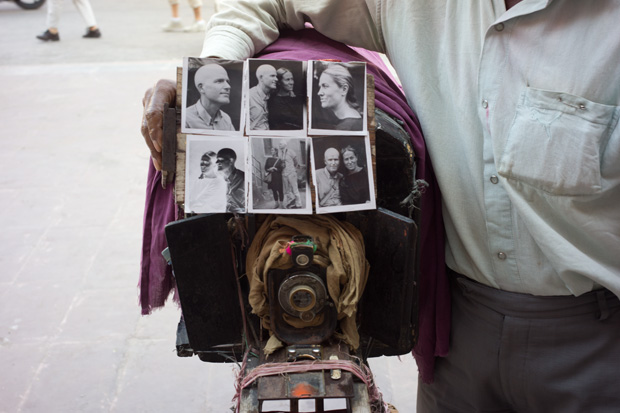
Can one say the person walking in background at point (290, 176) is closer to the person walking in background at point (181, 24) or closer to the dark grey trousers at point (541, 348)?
the dark grey trousers at point (541, 348)

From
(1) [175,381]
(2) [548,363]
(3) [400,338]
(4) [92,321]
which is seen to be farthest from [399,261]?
(4) [92,321]

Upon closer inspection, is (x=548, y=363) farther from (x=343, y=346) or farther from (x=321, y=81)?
(x=321, y=81)

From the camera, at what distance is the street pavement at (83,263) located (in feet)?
7.73

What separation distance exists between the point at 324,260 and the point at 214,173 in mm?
227

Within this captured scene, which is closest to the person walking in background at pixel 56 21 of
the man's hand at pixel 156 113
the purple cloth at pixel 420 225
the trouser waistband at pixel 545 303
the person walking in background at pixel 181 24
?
the person walking in background at pixel 181 24

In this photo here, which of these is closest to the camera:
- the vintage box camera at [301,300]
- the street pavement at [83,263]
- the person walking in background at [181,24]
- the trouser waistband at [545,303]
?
the vintage box camera at [301,300]

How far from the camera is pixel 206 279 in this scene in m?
1.07

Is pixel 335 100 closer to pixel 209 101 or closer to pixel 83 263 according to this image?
pixel 209 101

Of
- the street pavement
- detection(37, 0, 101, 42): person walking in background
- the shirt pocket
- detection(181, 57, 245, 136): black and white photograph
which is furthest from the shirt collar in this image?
detection(37, 0, 101, 42): person walking in background

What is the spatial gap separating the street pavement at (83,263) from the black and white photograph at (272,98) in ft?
5.07

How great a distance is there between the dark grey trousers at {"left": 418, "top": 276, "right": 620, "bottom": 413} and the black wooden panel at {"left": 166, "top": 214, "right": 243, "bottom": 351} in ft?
1.48

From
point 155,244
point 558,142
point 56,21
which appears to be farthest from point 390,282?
point 56,21

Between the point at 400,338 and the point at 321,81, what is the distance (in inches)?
17.9

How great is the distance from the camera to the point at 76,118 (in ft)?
15.7
